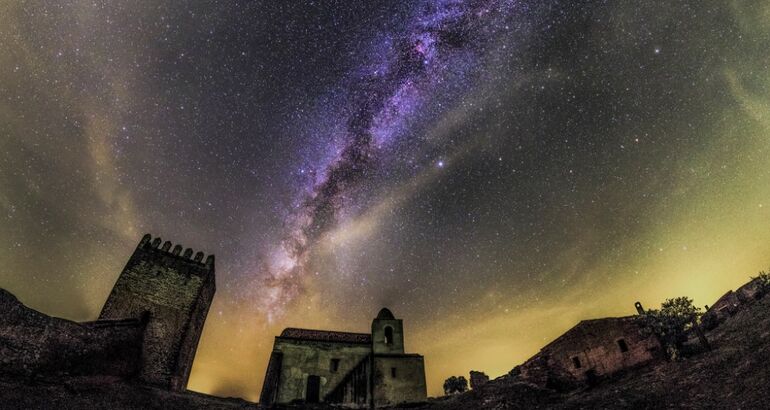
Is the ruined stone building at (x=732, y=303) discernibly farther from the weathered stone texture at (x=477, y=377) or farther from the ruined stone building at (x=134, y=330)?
the ruined stone building at (x=134, y=330)

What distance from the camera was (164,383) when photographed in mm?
25969

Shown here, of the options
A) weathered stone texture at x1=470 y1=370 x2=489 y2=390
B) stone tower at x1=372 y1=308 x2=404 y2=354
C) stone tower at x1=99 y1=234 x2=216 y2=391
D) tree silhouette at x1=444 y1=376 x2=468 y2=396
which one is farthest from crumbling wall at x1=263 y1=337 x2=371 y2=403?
tree silhouette at x1=444 y1=376 x2=468 y2=396

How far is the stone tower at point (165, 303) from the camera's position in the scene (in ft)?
86.7

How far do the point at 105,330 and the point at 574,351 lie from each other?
108 ft

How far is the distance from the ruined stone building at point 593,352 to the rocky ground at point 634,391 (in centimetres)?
160

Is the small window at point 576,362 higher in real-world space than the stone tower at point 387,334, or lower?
lower

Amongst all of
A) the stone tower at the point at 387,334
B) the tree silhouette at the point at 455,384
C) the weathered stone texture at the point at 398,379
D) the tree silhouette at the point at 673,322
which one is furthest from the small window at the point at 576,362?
the tree silhouette at the point at 455,384

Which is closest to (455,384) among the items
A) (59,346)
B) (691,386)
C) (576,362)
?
(576,362)

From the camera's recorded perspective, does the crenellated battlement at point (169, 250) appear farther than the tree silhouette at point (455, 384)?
No

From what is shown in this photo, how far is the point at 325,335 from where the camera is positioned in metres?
33.0

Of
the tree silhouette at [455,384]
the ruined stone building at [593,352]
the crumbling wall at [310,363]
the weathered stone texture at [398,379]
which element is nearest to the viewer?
the ruined stone building at [593,352]

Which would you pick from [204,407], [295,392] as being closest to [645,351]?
[295,392]

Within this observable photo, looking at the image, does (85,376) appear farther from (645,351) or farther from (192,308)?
(645,351)

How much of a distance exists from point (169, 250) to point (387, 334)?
64.5 ft
